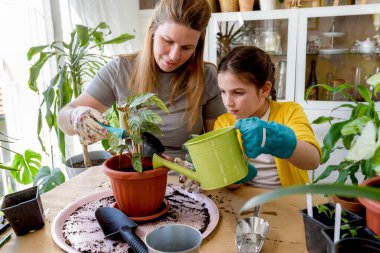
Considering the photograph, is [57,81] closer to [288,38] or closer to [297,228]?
[297,228]

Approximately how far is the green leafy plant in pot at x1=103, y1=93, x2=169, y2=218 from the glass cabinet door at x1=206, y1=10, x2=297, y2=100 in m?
1.89

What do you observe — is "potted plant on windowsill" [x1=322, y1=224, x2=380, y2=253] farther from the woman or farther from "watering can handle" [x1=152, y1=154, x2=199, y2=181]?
the woman

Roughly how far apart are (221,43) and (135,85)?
144 cm

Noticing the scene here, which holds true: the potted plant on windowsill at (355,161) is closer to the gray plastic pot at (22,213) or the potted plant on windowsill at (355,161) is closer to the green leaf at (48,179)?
the gray plastic pot at (22,213)

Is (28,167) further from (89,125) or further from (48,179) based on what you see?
(89,125)

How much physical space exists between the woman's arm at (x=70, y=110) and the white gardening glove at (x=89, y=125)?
0.46 feet

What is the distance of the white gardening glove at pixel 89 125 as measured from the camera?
101cm

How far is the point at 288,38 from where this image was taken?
2.46 meters

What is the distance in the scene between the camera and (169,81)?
147 cm

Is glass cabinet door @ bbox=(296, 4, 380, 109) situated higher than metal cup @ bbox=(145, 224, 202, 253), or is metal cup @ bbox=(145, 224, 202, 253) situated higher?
glass cabinet door @ bbox=(296, 4, 380, 109)

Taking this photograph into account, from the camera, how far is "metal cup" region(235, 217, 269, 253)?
28.0 inches

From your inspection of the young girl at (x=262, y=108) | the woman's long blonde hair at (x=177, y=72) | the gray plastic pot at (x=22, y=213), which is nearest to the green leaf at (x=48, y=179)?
the woman's long blonde hair at (x=177, y=72)

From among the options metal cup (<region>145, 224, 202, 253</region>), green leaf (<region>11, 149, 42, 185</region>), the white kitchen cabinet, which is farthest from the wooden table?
the white kitchen cabinet

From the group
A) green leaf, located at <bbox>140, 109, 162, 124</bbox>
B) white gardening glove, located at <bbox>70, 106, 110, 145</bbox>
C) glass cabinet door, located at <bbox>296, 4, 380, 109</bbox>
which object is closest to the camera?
green leaf, located at <bbox>140, 109, 162, 124</bbox>
